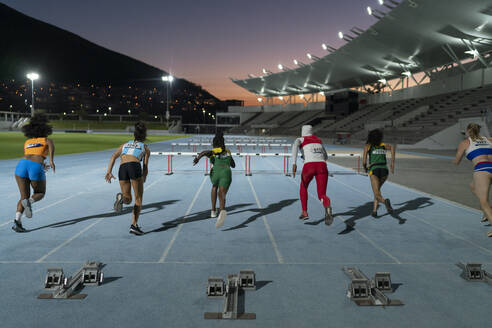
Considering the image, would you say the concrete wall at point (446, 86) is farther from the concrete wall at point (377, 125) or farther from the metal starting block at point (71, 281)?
the metal starting block at point (71, 281)

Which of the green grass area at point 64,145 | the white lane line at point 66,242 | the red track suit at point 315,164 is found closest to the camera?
the white lane line at point 66,242

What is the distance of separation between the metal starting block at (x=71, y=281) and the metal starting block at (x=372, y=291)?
108 inches

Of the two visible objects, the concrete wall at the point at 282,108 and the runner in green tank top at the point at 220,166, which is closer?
the runner in green tank top at the point at 220,166

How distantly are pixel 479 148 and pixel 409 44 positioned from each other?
47.0 metres

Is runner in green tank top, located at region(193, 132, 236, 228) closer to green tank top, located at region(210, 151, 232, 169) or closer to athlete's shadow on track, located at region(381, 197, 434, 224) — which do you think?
green tank top, located at region(210, 151, 232, 169)

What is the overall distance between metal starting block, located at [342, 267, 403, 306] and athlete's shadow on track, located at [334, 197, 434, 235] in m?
2.47

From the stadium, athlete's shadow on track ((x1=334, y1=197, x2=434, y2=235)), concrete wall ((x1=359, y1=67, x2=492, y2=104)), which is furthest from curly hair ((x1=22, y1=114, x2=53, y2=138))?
concrete wall ((x1=359, y1=67, x2=492, y2=104))

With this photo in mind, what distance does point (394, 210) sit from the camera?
8.32m

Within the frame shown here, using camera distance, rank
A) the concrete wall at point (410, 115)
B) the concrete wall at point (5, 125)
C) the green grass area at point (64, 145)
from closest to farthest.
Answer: the green grass area at point (64, 145), the concrete wall at point (410, 115), the concrete wall at point (5, 125)

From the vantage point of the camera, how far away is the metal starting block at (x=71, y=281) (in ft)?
12.3

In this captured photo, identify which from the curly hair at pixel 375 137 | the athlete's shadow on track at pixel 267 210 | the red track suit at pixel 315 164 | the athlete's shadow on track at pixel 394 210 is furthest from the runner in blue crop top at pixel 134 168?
the curly hair at pixel 375 137

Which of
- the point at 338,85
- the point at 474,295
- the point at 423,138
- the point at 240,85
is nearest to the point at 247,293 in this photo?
the point at 474,295

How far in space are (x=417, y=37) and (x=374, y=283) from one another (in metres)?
47.3

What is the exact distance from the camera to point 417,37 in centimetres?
4388
